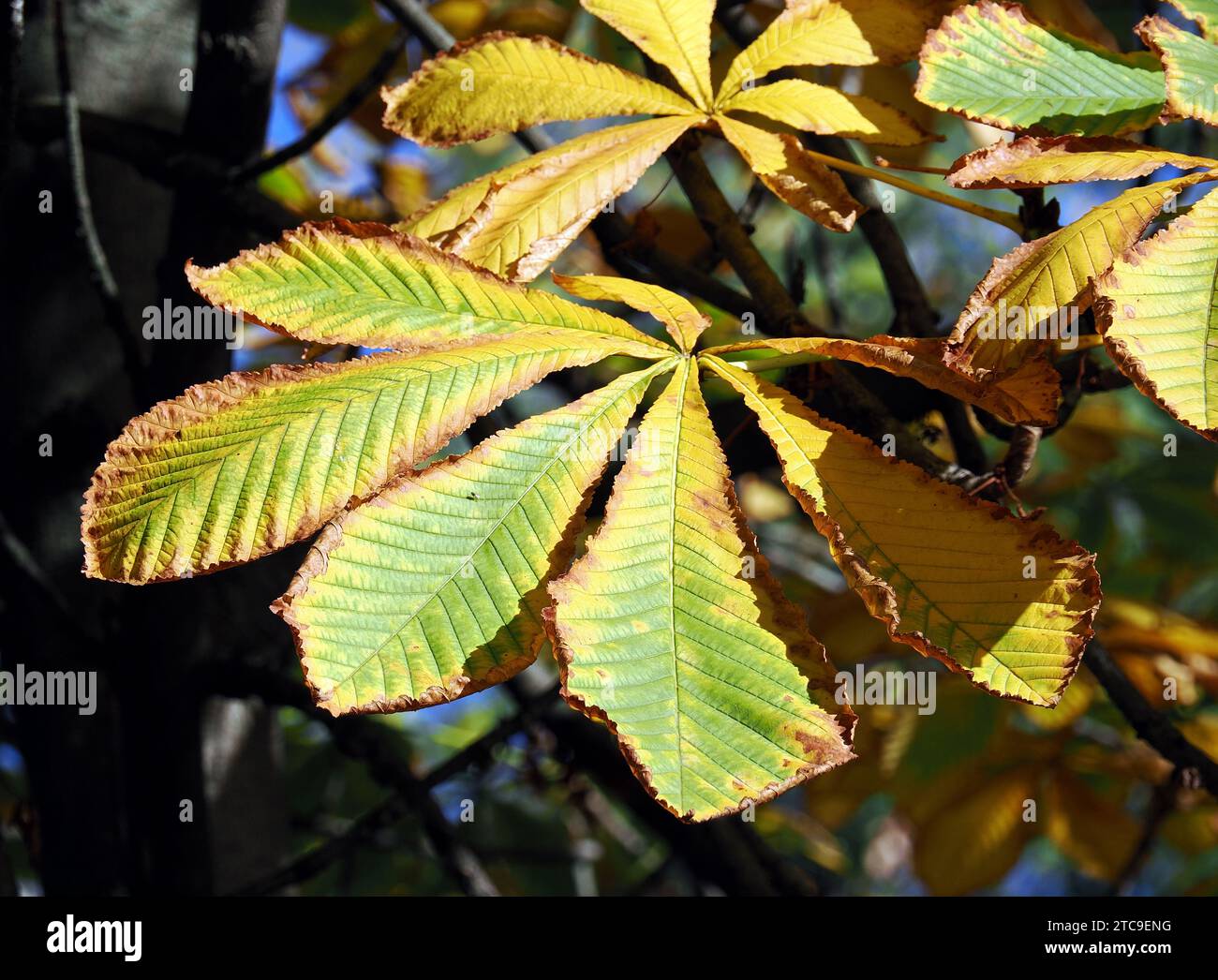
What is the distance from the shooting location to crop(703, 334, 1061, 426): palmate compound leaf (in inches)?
18.7

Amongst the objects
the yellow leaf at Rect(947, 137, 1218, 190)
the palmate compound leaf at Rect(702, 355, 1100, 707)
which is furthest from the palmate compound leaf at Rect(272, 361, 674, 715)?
the yellow leaf at Rect(947, 137, 1218, 190)

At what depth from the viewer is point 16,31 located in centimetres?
71

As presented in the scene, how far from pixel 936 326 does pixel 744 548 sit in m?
0.41

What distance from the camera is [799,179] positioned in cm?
59

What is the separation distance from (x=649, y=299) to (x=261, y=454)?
0.65 feet

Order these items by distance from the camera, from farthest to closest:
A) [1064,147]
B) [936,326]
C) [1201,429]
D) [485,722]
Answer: [485,722]
[936,326]
[1064,147]
[1201,429]

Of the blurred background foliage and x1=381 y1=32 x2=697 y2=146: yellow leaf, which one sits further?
the blurred background foliage

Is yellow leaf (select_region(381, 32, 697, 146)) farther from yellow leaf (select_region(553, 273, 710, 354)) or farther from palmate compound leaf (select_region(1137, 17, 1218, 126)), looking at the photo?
palmate compound leaf (select_region(1137, 17, 1218, 126))

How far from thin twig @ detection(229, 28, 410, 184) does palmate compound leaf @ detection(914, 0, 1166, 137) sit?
1.62 ft

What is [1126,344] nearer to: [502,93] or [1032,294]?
[1032,294]

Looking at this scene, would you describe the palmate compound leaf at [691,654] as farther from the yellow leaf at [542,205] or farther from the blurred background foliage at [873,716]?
the blurred background foliage at [873,716]

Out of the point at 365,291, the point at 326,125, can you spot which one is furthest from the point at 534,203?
the point at 326,125
